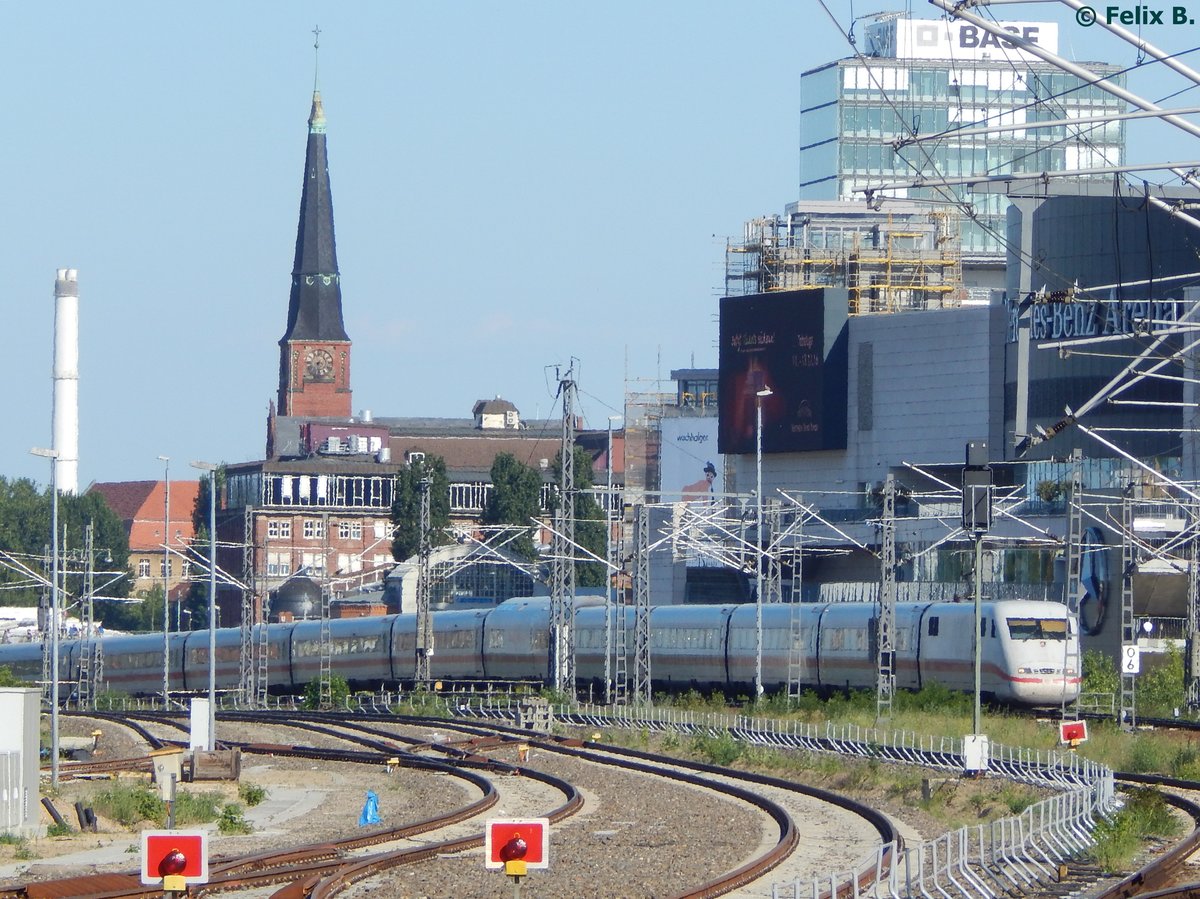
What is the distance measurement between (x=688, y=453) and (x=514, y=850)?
122477 millimetres

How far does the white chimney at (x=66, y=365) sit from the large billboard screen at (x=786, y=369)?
2720 inches

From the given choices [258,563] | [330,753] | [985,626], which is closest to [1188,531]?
[985,626]

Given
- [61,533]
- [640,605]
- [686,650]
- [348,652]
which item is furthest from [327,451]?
[640,605]

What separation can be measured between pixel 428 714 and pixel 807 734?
727 inches

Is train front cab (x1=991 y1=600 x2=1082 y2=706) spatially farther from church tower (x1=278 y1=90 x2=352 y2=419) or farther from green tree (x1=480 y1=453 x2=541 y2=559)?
church tower (x1=278 y1=90 x2=352 y2=419)

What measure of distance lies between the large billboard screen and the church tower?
88.2 m

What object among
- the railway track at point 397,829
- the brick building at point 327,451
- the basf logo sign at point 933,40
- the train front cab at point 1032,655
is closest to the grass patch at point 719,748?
the railway track at point 397,829

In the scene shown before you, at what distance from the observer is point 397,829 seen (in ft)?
92.6

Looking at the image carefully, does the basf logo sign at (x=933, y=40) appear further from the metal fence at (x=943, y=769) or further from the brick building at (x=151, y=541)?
the metal fence at (x=943, y=769)

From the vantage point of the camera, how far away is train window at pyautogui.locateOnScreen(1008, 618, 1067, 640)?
2062 inches

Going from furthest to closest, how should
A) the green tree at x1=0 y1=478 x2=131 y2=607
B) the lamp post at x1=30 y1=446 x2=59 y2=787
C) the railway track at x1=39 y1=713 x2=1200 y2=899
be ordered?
the green tree at x1=0 y1=478 x2=131 y2=607 < the lamp post at x1=30 y1=446 x2=59 y2=787 < the railway track at x1=39 y1=713 x2=1200 y2=899

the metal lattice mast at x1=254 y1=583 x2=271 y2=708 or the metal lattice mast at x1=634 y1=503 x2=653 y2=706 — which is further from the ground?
the metal lattice mast at x1=634 y1=503 x2=653 y2=706

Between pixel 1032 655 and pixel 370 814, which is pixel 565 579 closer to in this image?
pixel 1032 655

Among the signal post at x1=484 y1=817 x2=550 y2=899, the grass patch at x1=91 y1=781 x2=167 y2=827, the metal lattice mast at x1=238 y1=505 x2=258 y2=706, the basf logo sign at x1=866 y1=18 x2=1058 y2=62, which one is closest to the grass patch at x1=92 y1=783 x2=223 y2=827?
the grass patch at x1=91 y1=781 x2=167 y2=827
